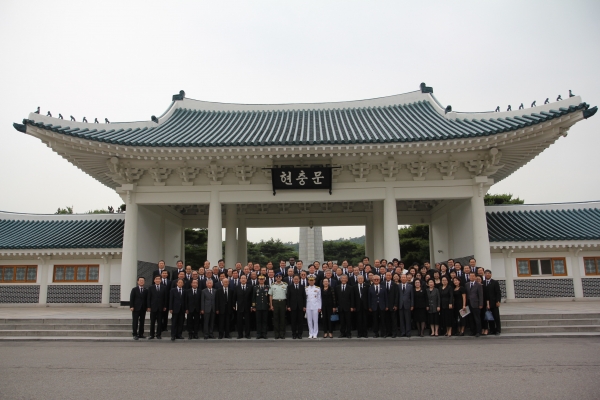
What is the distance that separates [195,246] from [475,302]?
24225 millimetres

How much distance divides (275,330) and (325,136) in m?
6.01

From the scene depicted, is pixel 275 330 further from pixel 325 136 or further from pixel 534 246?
pixel 534 246

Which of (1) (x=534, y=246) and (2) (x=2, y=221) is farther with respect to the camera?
(2) (x=2, y=221)

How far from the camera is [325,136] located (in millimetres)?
13016

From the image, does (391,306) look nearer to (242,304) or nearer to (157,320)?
(242,304)

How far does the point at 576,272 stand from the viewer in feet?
44.5

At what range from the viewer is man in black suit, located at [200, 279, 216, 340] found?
9242 mm

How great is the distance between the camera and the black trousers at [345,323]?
9.24 meters

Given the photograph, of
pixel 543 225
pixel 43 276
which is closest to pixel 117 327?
pixel 43 276

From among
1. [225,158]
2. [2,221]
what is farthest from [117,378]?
[2,221]

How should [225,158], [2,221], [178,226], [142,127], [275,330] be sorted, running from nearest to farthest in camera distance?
[275,330] → [225,158] → [142,127] → [2,221] → [178,226]

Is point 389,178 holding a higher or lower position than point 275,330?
higher

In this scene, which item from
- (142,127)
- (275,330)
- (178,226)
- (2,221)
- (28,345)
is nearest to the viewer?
(28,345)

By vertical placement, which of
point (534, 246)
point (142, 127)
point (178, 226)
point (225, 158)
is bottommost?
point (534, 246)
